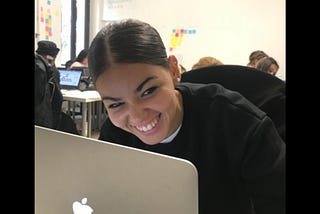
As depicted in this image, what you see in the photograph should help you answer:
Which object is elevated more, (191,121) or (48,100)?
(191,121)

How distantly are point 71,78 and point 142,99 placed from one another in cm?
319

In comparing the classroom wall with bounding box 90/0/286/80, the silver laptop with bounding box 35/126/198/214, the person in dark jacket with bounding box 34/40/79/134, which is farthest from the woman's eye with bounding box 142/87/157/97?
the classroom wall with bounding box 90/0/286/80

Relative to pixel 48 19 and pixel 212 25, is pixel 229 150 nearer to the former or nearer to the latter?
pixel 212 25

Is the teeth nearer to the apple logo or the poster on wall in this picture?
the apple logo

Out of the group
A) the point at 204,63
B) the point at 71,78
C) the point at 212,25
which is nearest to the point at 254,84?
the point at 204,63

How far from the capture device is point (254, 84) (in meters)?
1.08

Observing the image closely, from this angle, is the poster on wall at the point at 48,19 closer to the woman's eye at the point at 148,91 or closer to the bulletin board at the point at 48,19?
the bulletin board at the point at 48,19

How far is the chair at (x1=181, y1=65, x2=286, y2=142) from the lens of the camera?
102cm

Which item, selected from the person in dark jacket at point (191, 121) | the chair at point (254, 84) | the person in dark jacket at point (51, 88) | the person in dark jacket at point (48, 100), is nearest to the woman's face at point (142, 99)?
the person in dark jacket at point (191, 121)

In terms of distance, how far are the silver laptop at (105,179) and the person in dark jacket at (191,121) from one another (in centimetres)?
39

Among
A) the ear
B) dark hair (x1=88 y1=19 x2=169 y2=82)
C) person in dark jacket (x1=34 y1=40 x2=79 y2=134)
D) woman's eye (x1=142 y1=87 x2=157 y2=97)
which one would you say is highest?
dark hair (x1=88 y1=19 x2=169 y2=82)

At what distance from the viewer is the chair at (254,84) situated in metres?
1.02

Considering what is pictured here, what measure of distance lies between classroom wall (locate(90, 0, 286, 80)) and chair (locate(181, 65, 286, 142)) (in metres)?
2.38
